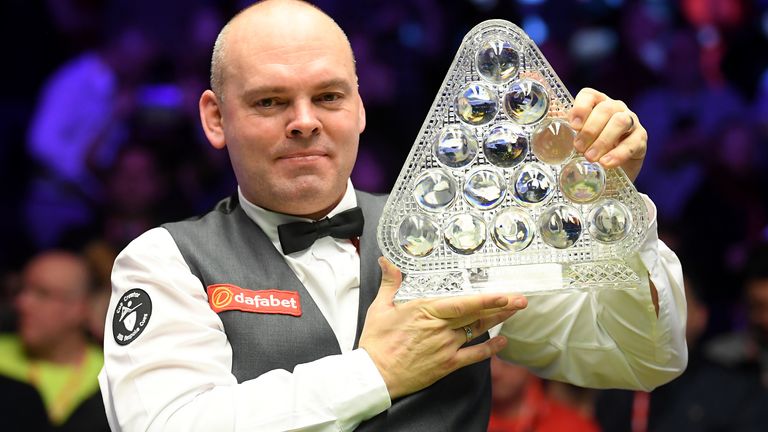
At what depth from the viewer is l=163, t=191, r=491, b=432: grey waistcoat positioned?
1.84 metres

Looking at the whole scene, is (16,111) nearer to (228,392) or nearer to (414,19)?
(414,19)

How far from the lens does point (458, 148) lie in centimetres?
172

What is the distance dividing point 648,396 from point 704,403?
20cm

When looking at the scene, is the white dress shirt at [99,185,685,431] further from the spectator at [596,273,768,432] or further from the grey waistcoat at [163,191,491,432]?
the spectator at [596,273,768,432]

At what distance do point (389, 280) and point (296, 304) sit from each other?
8.1 inches

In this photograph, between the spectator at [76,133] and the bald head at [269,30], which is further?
the spectator at [76,133]

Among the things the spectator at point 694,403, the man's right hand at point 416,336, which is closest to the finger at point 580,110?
the man's right hand at point 416,336

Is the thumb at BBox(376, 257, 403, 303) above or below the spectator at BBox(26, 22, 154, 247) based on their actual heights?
above

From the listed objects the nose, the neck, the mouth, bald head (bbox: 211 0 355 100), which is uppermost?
bald head (bbox: 211 0 355 100)

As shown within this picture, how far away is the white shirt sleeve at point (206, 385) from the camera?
5.62ft

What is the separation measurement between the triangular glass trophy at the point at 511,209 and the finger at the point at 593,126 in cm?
2

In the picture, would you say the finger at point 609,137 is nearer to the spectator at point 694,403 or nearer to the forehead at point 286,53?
the forehead at point 286,53

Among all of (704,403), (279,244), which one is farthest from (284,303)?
(704,403)

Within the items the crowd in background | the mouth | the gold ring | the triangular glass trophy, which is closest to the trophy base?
the triangular glass trophy
